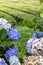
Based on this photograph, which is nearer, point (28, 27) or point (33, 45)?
point (33, 45)

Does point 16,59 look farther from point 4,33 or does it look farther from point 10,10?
point 10,10

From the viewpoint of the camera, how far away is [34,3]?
5.03 meters

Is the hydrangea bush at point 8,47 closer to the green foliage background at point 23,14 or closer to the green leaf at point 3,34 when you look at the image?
the green leaf at point 3,34

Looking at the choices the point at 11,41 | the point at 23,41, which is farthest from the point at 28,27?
the point at 11,41

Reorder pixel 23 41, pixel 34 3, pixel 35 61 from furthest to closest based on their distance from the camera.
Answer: pixel 34 3, pixel 23 41, pixel 35 61

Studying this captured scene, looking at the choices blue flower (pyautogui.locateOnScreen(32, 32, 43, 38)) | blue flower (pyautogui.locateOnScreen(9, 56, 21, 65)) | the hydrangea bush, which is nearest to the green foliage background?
blue flower (pyautogui.locateOnScreen(32, 32, 43, 38))

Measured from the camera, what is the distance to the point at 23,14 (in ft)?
15.3

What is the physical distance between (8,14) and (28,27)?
0.75 metres

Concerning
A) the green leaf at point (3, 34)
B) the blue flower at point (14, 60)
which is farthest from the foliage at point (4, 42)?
the blue flower at point (14, 60)

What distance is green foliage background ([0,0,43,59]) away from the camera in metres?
3.92

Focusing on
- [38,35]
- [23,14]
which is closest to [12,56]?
[38,35]

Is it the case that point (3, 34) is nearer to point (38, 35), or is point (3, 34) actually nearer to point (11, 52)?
point (11, 52)

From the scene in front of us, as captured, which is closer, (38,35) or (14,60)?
(14,60)

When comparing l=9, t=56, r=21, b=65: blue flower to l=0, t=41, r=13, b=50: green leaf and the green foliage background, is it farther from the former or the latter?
the green foliage background
